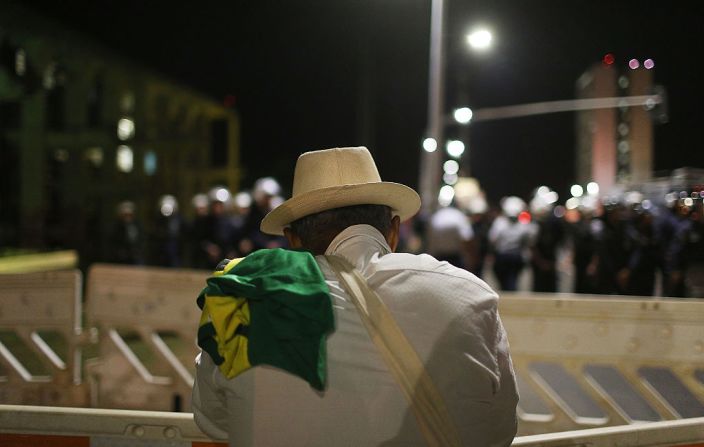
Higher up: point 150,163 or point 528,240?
point 150,163

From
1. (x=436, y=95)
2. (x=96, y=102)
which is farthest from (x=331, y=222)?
(x=96, y=102)

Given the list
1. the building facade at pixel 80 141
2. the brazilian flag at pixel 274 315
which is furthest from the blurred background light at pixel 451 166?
the brazilian flag at pixel 274 315

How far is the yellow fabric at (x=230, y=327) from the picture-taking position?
184 cm

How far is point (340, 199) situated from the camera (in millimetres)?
2191

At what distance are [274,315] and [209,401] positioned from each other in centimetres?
41

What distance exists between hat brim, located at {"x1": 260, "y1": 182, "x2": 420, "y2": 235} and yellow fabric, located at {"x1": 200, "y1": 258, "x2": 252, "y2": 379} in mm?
463

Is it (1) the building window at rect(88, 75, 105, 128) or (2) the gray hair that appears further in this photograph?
(1) the building window at rect(88, 75, 105, 128)

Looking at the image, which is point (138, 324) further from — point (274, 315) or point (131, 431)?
point (274, 315)

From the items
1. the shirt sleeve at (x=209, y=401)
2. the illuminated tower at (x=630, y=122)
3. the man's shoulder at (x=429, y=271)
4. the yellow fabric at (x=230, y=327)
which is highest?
the illuminated tower at (x=630, y=122)

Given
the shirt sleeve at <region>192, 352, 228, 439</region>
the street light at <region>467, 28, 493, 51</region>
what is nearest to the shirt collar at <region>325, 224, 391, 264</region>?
the shirt sleeve at <region>192, 352, 228, 439</region>

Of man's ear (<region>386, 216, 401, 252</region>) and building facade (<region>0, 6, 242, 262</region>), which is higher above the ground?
building facade (<region>0, 6, 242, 262</region>)

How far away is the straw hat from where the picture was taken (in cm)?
218

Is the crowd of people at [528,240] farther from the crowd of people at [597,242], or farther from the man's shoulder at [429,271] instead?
the man's shoulder at [429,271]

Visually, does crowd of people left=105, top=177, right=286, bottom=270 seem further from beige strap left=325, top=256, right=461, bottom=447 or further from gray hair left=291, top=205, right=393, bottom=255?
beige strap left=325, top=256, right=461, bottom=447
